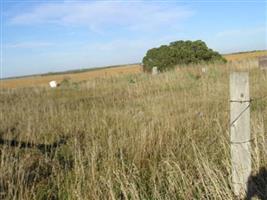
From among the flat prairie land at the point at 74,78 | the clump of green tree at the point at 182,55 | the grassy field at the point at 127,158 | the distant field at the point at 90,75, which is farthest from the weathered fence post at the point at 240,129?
the clump of green tree at the point at 182,55

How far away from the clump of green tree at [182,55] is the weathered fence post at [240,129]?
954 inches

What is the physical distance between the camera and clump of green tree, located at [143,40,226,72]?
27656mm

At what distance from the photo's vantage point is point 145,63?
31125 millimetres

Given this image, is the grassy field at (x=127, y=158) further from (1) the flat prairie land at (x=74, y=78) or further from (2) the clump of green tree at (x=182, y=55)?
(2) the clump of green tree at (x=182, y=55)

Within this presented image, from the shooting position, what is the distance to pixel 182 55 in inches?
1102

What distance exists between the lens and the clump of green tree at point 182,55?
27656 millimetres

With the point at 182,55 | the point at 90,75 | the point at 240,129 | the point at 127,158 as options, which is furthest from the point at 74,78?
the point at 240,129

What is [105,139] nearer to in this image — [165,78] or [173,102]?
[173,102]

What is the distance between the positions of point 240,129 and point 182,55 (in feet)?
84.1

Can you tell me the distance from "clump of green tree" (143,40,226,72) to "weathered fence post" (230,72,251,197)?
954 inches

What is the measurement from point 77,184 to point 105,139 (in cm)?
195

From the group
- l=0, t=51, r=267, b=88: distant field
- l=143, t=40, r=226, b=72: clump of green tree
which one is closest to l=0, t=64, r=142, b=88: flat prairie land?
l=0, t=51, r=267, b=88: distant field

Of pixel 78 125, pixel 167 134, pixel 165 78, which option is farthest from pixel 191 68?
pixel 167 134

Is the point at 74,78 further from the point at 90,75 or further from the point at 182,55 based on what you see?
the point at 182,55
